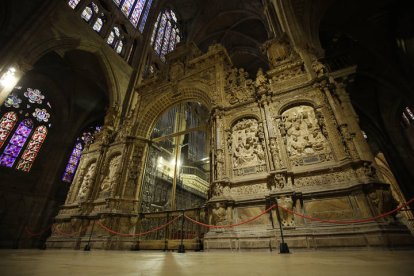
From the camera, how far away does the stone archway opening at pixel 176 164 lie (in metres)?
8.70

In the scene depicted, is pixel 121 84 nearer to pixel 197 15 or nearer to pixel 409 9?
pixel 197 15

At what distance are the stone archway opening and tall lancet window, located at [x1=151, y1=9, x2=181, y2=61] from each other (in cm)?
792

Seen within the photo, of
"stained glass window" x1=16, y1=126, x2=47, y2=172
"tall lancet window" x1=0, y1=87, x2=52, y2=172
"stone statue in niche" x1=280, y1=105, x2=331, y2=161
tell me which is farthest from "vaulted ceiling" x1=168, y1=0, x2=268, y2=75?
"stained glass window" x1=16, y1=126, x2=47, y2=172

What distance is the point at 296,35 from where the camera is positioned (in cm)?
859

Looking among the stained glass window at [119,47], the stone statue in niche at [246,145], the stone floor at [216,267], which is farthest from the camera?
the stained glass window at [119,47]

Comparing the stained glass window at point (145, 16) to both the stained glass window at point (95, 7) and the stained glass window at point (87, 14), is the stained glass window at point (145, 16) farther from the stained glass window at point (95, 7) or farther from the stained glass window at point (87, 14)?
the stained glass window at point (87, 14)

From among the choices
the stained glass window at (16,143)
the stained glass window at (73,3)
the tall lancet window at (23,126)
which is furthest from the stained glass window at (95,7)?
the stained glass window at (16,143)

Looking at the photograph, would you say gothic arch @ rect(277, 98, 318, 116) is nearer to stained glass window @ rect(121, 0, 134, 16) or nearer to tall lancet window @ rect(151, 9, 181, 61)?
tall lancet window @ rect(151, 9, 181, 61)

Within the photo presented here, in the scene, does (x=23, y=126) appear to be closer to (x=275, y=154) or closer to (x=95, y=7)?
(x=95, y=7)

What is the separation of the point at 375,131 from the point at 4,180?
955 inches

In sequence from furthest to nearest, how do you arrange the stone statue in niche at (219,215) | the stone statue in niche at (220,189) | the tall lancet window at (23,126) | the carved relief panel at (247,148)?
the tall lancet window at (23,126) < the carved relief panel at (247,148) < the stone statue in niche at (220,189) < the stone statue in niche at (219,215)

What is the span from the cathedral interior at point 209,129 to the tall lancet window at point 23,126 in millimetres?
86

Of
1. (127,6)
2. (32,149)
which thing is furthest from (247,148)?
(127,6)

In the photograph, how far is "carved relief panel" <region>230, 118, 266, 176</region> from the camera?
5.95 metres
